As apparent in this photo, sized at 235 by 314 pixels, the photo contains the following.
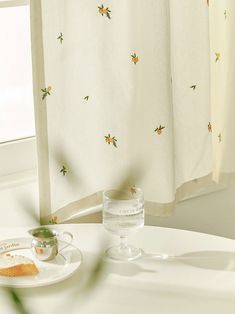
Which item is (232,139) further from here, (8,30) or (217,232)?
(8,30)

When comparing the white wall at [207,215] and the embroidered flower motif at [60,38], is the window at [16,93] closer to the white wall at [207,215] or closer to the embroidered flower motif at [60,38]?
the embroidered flower motif at [60,38]

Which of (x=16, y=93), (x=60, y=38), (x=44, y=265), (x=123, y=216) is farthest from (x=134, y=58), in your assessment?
(x=44, y=265)

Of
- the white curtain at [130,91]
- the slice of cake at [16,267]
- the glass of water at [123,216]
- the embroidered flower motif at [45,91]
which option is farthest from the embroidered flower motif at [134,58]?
the slice of cake at [16,267]

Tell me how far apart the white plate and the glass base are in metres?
0.07

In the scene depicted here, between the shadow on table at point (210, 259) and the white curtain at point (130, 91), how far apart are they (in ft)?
1.16

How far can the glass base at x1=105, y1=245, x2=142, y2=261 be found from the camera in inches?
53.1

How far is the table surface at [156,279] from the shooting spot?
1160 mm

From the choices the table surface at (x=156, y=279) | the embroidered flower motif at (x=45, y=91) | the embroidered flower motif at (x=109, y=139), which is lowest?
the table surface at (x=156, y=279)

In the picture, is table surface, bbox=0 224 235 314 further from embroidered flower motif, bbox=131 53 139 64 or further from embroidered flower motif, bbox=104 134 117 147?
embroidered flower motif, bbox=131 53 139 64

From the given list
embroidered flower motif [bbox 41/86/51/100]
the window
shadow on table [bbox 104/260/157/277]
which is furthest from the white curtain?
shadow on table [bbox 104/260/157/277]

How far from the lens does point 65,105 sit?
169 cm

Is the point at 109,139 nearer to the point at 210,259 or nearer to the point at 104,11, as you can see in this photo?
the point at 104,11

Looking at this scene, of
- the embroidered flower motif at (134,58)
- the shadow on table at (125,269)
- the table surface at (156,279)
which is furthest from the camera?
the embroidered flower motif at (134,58)

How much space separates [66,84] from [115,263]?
0.52 m
